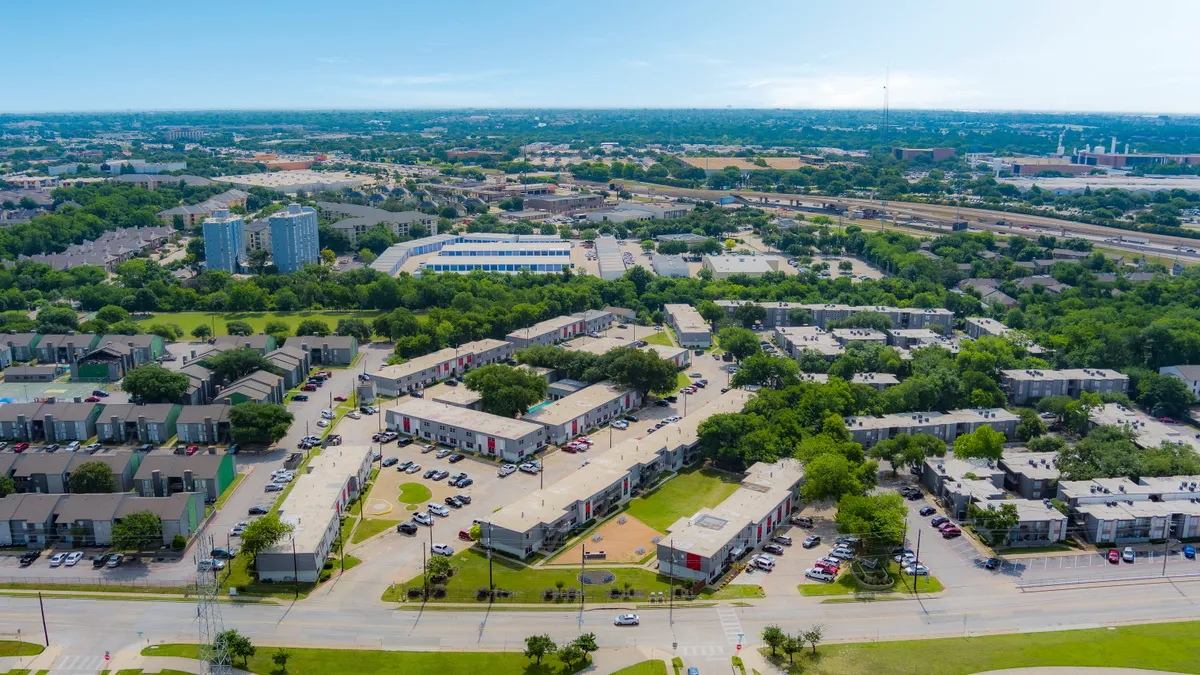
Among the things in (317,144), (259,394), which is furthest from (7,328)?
(317,144)

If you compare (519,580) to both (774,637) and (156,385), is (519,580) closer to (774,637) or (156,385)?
(774,637)

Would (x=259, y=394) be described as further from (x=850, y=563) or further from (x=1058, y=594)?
(x=1058, y=594)

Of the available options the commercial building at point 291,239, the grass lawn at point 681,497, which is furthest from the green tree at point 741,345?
the commercial building at point 291,239

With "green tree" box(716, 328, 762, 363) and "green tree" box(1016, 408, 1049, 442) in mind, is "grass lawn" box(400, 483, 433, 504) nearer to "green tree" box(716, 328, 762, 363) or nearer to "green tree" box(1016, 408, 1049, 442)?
"green tree" box(716, 328, 762, 363)

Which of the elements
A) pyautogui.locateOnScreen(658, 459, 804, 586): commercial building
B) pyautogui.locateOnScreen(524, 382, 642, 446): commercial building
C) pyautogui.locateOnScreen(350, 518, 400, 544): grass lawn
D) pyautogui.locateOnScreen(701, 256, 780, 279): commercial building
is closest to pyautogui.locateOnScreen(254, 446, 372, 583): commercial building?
pyautogui.locateOnScreen(350, 518, 400, 544): grass lawn

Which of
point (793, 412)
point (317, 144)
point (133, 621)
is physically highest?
point (317, 144)

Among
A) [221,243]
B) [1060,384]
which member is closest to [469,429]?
[1060,384]
